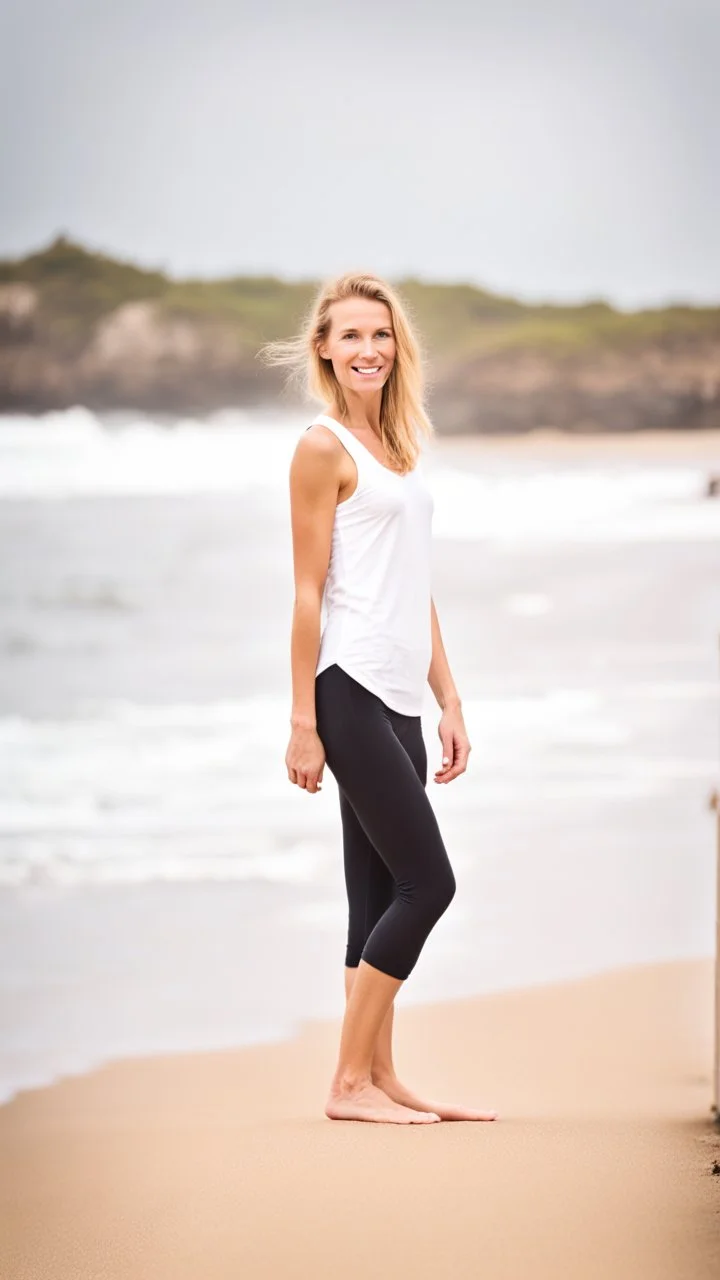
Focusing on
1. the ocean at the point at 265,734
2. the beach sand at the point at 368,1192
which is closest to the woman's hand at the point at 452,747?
the beach sand at the point at 368,1192

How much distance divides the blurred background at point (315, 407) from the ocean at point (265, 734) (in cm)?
2

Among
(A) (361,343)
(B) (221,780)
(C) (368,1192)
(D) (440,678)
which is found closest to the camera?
(C) (368,1192)

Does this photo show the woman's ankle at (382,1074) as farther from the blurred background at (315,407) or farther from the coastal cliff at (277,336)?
the coastal cliff at (277,336)

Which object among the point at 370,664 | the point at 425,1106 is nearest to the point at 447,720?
the point at 370,664

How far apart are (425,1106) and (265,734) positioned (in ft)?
13.7

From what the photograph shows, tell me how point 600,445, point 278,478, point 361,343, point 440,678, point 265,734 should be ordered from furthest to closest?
point 278,478 < point 600,445 < point 265,734 < point 440,678 < point 361,343

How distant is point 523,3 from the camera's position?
20.1 feet

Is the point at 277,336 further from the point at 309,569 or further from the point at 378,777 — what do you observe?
the point at 378,777

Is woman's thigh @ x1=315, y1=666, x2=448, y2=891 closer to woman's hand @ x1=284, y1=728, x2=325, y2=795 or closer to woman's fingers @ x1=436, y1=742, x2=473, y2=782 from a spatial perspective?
woman's hand @ x1=284, y1=728, x2=325, y2=795

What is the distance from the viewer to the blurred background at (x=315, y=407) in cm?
582

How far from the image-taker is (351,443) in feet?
6.91

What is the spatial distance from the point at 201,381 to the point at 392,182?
1331mm

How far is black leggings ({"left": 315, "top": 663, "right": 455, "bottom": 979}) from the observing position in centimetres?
205

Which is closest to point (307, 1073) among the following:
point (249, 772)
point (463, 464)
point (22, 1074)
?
point (22, 1074)
